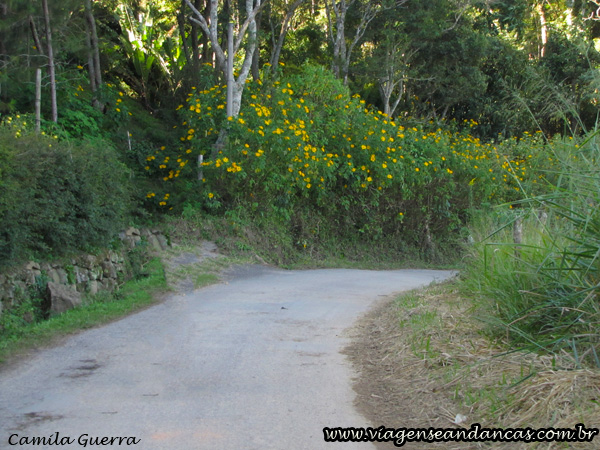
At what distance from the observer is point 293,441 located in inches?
174

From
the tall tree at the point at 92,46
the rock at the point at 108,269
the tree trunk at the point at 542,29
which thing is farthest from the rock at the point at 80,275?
the tree trunk at the point at 542,29

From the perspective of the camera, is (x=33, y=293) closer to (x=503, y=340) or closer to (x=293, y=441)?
(x=293, y=441)

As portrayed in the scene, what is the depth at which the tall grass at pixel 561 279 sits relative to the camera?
5.06 m

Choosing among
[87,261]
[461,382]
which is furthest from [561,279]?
[87,261]

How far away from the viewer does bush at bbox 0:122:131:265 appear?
8.52 meters

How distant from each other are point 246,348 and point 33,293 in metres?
3.99

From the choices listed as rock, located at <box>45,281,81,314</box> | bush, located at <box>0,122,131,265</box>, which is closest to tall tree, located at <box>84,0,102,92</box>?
bush, located at <box>0,122,131,265</box>

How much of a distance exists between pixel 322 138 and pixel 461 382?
39.3 ft

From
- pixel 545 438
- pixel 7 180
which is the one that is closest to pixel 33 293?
pixel 7 180

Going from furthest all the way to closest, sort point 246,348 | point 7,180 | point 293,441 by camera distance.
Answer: point 7,180, point 246,348, point 293,441

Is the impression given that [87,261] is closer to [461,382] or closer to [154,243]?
[154,243]

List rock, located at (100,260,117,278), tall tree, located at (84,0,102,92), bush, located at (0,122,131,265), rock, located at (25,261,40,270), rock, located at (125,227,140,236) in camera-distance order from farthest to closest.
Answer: tall tree, located at (84,0,102,92) → rock, located at (125,227,140,236) → rock, located at (100,260,117,278) → rock, located at (25,261,40,270) → bush, located at (0,122,131,265)

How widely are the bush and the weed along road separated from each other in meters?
2.03

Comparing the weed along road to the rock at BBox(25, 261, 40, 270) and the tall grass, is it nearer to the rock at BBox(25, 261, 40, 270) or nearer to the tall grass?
the tall grass
